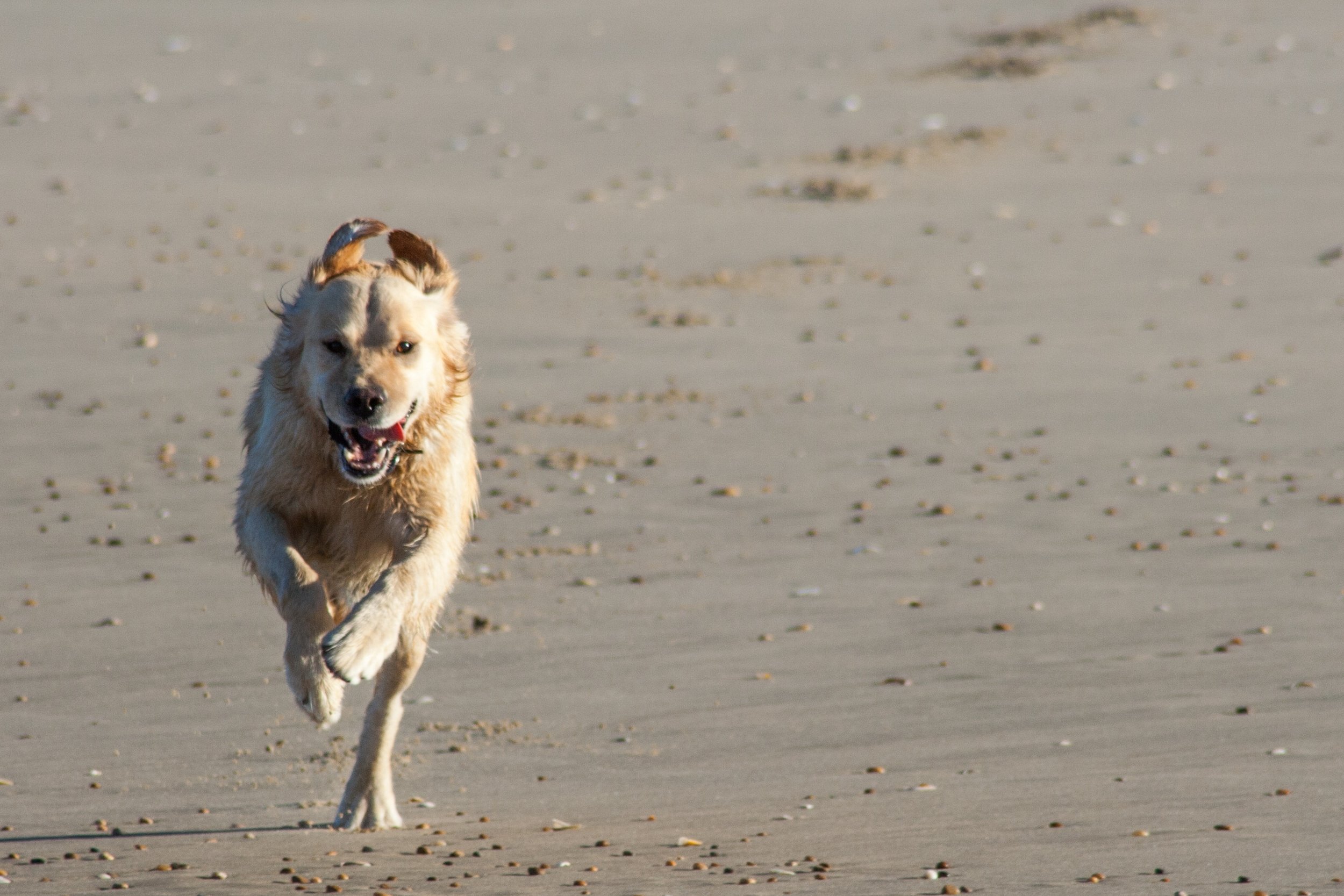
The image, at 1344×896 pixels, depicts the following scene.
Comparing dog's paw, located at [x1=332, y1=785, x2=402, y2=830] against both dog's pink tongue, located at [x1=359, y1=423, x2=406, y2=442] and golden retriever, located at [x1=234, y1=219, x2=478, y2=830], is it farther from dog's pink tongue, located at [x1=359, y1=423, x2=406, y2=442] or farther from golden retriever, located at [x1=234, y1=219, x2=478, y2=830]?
dog's pink tongue, located at [x1=359, y1=423, x2=406, y2=442]

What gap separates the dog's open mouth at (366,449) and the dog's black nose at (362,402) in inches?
2.5

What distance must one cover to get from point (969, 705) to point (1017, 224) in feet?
29.8

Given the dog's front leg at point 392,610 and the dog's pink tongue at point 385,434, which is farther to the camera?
the dog's pink tongue at point 385,434

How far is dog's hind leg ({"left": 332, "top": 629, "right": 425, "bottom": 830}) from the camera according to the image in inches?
251

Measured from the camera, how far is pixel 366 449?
19.4 ft

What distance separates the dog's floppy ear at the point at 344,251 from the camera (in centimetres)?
631

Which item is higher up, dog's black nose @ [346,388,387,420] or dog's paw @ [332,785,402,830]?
dog's black nose @ [346,388,387,420]

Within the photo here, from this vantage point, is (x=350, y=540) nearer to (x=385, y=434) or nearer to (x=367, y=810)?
(x=385, y=434)

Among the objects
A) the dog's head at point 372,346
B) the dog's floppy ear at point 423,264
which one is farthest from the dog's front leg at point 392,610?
the dog's floppy ear at point 423,264

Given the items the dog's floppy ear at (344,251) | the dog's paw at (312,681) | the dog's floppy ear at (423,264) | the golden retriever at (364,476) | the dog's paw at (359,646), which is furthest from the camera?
the dog's floppy ear at (423,264)

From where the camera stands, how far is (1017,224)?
52.1 feet

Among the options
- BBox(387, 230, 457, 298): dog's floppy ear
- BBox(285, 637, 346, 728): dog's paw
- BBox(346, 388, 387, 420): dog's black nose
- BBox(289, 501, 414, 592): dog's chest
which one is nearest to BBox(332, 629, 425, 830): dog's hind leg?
BBox(289, 501, 414, 592): dog's chest

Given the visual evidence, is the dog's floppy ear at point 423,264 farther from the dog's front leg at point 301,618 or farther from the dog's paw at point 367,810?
the dog's paw at point 367,810

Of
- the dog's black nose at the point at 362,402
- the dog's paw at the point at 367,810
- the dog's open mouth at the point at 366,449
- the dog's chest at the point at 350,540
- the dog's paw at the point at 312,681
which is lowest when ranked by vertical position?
the dog's paw at the point at 367,810
